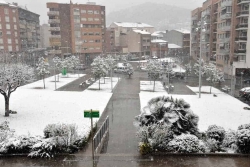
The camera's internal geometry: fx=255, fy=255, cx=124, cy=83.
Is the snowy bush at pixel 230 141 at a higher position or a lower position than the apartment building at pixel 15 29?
lower

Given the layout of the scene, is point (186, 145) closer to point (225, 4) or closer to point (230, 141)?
point (230, 141)

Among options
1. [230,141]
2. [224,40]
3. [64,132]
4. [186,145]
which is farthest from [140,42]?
[186,145]

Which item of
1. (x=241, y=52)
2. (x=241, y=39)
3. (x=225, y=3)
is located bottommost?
Result: (x=241, y=52)

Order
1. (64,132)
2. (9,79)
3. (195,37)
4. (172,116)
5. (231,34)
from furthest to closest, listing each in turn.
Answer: (195,37)
(231,34)
(9,79)
(172,116)
(64,132)

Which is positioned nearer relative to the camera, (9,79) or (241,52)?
(9,79)

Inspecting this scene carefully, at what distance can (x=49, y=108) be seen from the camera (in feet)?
70.5

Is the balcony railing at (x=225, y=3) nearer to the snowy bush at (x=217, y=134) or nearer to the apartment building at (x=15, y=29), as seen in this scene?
the snowy bush at (x=217, y=134)

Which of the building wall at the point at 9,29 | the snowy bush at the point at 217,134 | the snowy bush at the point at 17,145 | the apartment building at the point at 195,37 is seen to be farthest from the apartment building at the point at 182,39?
the snowy bush at the point at 17,145

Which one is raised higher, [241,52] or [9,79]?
[241,52]

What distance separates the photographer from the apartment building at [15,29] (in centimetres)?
6975

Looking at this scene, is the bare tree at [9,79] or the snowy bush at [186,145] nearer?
the snowy bush at [186,145]

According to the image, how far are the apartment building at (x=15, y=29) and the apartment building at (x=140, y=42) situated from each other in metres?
34.3

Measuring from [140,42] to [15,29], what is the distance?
3733 centimetres

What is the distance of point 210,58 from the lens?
57594 millimetres
